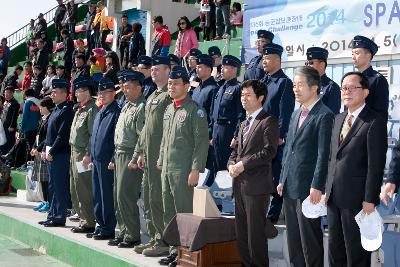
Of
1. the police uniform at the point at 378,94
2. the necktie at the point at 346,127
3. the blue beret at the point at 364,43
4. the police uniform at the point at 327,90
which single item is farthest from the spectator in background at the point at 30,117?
the necktie at the point at 346,127

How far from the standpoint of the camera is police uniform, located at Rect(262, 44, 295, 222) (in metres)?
6.05

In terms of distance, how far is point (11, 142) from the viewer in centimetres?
1373

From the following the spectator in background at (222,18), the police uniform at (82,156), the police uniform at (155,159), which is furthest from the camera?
the spectator in background at (222,18)

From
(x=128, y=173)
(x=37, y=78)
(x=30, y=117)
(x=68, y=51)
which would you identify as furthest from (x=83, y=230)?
(x=68, y=51)

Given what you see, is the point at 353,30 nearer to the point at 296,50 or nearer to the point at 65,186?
the point at 296,50

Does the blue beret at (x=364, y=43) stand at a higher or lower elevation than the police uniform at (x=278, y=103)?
higher

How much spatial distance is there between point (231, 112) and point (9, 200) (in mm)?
5486

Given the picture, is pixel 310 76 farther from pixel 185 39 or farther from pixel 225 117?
pixel 185 39

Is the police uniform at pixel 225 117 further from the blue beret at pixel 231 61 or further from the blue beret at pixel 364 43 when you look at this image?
the blue beret at pixel 364 43

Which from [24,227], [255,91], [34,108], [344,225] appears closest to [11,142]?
[34,108]

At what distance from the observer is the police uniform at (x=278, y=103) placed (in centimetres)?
605

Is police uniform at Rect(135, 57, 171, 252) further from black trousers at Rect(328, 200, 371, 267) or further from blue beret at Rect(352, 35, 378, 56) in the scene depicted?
black trousers at Rect(328, 200, 371, 267)

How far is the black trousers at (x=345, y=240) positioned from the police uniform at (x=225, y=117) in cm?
245

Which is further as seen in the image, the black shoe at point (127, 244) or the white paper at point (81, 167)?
the white paper at point (81, 167)
